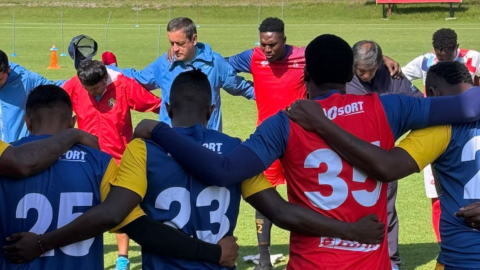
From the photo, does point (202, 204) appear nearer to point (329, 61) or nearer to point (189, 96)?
point (189, 96)

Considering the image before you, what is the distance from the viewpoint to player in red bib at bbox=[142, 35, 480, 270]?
391 cm

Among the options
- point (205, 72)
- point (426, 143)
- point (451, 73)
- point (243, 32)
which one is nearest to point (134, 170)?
point (426, 143)

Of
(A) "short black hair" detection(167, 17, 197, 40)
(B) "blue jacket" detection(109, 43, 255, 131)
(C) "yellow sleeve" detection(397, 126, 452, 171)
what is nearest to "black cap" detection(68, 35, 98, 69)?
(B) "blue jacket" detection(109, 43, 255, 131)

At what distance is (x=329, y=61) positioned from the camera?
3.96 m

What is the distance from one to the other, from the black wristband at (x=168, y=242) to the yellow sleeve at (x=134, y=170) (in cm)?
17

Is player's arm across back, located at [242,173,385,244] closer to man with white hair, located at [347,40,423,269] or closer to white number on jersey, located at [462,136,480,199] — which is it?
white number on jersey, located at [462,136,480,199]

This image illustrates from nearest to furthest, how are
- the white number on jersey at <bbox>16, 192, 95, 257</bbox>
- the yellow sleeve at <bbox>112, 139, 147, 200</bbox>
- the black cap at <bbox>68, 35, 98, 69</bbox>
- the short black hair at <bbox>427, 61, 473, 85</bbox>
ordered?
the yellow sleeve at <bbox>112, 139, 147, 200</bbox>
the white number on jersey at <bbox>16, 192, 95, 257</bbox>
the short black hair at <bbox>427, 61, 473, 85</bbox>
the black cap at <bbox>68, 35, 98, 69</bbox>

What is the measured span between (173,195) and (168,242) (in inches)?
9.7

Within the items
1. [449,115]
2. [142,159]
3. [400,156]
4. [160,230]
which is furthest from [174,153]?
[449,115]

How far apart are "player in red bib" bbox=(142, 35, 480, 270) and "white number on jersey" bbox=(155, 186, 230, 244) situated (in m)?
0.12

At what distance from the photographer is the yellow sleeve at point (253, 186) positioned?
3.98 meters

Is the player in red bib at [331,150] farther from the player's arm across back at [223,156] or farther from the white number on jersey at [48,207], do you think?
the white number on jersey at [48,207]

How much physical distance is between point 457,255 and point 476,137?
71 cm

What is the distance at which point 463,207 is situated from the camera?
422 centimetres
